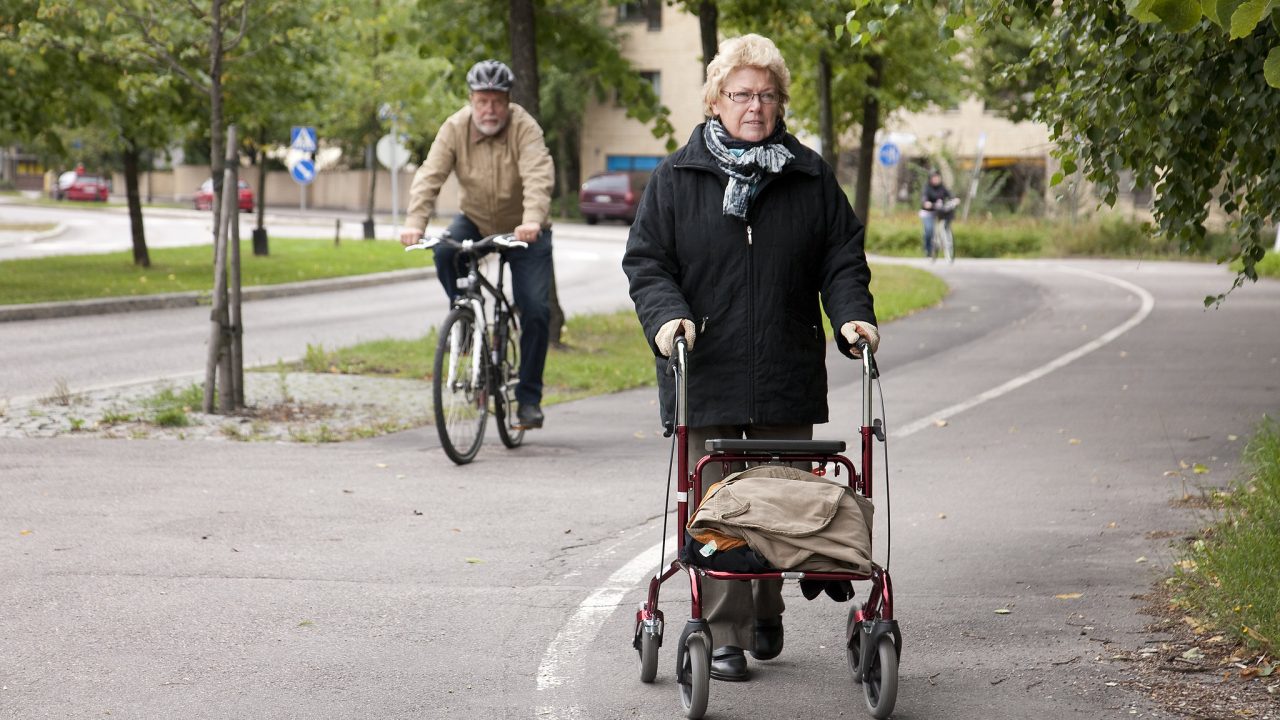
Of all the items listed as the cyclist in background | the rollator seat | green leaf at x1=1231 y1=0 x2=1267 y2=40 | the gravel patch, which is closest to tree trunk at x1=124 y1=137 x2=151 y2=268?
the gravel patch

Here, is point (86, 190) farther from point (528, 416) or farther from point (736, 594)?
point (736, 594)

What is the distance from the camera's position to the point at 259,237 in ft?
97.0

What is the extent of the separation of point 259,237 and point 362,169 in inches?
1617

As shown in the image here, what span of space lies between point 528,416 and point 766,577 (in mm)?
5157

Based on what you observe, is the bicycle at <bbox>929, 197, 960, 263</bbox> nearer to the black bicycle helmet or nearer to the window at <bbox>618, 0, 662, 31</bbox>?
the black bicycle helmet

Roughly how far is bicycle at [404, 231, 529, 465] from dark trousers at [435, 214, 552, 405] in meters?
0.06

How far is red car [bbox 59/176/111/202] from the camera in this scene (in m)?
71.8

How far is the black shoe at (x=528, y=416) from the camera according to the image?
30.7 ft

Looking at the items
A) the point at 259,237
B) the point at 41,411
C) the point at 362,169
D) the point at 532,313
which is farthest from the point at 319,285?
the point at 362,169

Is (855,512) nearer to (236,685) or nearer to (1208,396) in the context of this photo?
(236,685)

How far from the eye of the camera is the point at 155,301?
1992 cm

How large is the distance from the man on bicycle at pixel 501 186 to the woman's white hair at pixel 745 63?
4.04m

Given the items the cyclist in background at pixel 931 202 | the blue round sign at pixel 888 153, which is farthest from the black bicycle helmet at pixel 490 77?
the blue round sign at pixel 888 153

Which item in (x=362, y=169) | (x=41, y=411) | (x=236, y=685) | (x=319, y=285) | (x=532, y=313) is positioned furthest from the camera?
(x=362, y=169)
